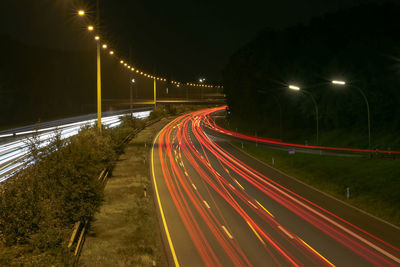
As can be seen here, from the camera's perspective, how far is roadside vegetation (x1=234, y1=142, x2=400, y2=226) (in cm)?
2634

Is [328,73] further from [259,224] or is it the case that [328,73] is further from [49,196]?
[49,196]

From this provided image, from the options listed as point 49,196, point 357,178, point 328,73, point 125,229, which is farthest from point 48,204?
point 328,73

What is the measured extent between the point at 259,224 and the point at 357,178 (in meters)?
15.1

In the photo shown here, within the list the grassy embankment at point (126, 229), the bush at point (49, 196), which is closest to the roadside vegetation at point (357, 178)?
the grassy embankment at point (126, 229)

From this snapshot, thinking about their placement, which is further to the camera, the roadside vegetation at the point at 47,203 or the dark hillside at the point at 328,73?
the dark hillside at the point at 328,73

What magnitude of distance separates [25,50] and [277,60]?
84.6 meters

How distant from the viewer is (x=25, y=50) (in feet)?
415

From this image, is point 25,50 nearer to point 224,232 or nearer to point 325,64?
point 325,64

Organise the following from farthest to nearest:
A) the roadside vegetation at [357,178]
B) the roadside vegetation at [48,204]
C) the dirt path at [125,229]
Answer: the roadside vegetation at [357,178] < the dirt path at [125,229] < the roadside vegetation at [48,204]

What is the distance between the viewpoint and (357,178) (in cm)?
3309

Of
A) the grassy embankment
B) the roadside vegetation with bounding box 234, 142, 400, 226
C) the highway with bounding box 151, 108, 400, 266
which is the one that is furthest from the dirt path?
the roadside vegetation with bounding box 234, 142, 400, 226

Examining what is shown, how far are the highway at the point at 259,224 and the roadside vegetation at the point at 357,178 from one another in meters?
1.39

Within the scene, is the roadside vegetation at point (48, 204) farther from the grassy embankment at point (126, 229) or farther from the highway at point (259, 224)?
the highway at point (259, 224)

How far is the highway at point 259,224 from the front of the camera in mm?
17422
